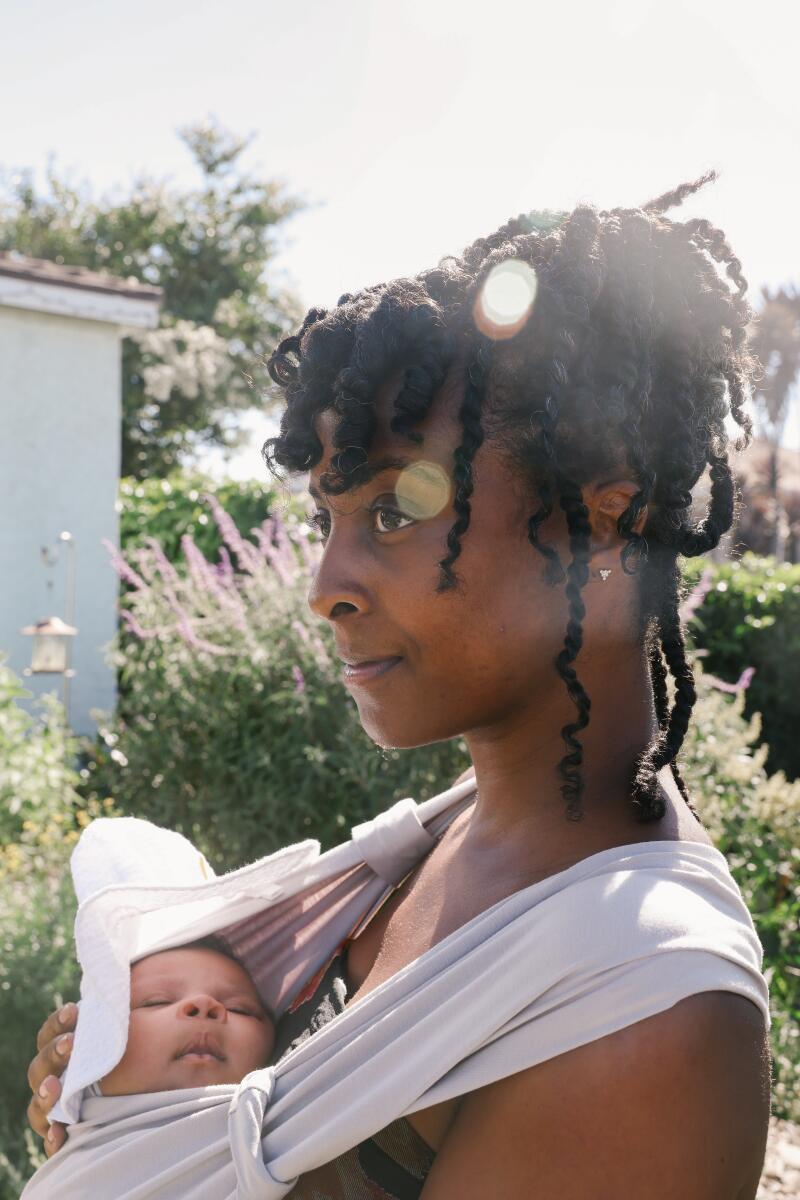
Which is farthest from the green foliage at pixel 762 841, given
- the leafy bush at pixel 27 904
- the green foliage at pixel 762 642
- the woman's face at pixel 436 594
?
the green foliage at pixel 762 642

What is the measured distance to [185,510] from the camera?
1056 cm

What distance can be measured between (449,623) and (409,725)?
146 mm

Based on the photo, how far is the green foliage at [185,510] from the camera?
1036 cm

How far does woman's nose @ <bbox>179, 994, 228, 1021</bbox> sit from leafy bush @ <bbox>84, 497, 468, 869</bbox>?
2650mm

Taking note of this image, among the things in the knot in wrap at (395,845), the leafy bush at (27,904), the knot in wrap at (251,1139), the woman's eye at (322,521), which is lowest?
the leafy bush at (27,904)

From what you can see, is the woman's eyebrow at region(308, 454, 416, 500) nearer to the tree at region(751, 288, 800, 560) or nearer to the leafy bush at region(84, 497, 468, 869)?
the leafy bush at region(84, 497, 468, 869)

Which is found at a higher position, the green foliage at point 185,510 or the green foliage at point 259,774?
the green foliage at point 185,510

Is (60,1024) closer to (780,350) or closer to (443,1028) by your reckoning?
(443,1028)

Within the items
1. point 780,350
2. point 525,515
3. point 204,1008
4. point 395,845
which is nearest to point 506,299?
point 525,515

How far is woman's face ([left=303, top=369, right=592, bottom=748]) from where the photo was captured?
4.19 feet

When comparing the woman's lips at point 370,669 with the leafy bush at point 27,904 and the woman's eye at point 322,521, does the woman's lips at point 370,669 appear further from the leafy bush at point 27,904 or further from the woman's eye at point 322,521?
the leafy bush at point 27,904

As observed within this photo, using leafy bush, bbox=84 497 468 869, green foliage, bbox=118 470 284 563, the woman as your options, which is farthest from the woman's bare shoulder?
green foliage, bbox=118 470 284 563

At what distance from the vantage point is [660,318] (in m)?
1.36

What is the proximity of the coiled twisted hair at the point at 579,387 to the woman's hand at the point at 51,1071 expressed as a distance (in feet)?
3.10
